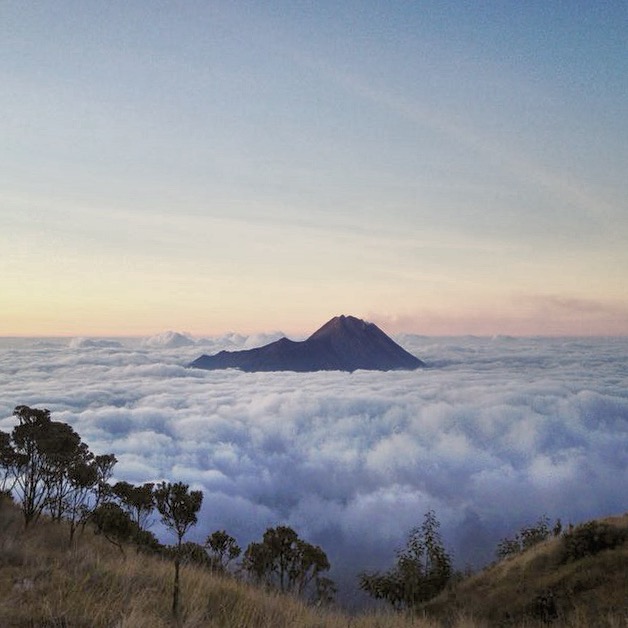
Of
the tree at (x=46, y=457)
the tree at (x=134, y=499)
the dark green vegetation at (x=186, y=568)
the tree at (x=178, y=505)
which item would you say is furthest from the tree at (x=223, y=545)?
the tree at (x=178, y=505)

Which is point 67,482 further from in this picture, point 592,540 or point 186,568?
point 592,540

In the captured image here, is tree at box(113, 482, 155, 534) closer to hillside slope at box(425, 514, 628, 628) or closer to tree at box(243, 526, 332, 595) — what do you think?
hillside slope at box(425, 514, 628, 628)

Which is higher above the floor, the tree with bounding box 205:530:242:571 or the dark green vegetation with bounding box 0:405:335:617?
the dark green vegetation with bounding box 0:405:335:617

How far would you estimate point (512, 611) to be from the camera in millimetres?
31797

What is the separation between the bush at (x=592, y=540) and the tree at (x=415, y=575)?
27251 millimetres

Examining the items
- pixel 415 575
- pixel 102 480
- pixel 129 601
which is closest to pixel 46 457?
pixel 102 480

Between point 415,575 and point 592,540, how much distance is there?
32.5m

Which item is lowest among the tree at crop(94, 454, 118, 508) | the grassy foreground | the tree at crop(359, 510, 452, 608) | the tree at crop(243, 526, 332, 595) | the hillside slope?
the tree at crop(359, 510, 452, 608)

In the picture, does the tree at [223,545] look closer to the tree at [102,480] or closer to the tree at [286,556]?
the tree at [286,556]

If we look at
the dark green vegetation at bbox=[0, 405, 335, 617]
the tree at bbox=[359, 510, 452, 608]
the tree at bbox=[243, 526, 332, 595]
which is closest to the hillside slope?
the dark green vegetation at bbox=[0, 405, 335, 617]

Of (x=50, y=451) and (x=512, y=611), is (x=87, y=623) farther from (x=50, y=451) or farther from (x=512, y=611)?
(x=512, y=611)

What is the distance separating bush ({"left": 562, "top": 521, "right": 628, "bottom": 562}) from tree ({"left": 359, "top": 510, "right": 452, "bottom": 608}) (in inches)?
1073

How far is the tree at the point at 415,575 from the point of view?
→ 60903 millimetres

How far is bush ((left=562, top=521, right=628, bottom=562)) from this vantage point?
35312mm
